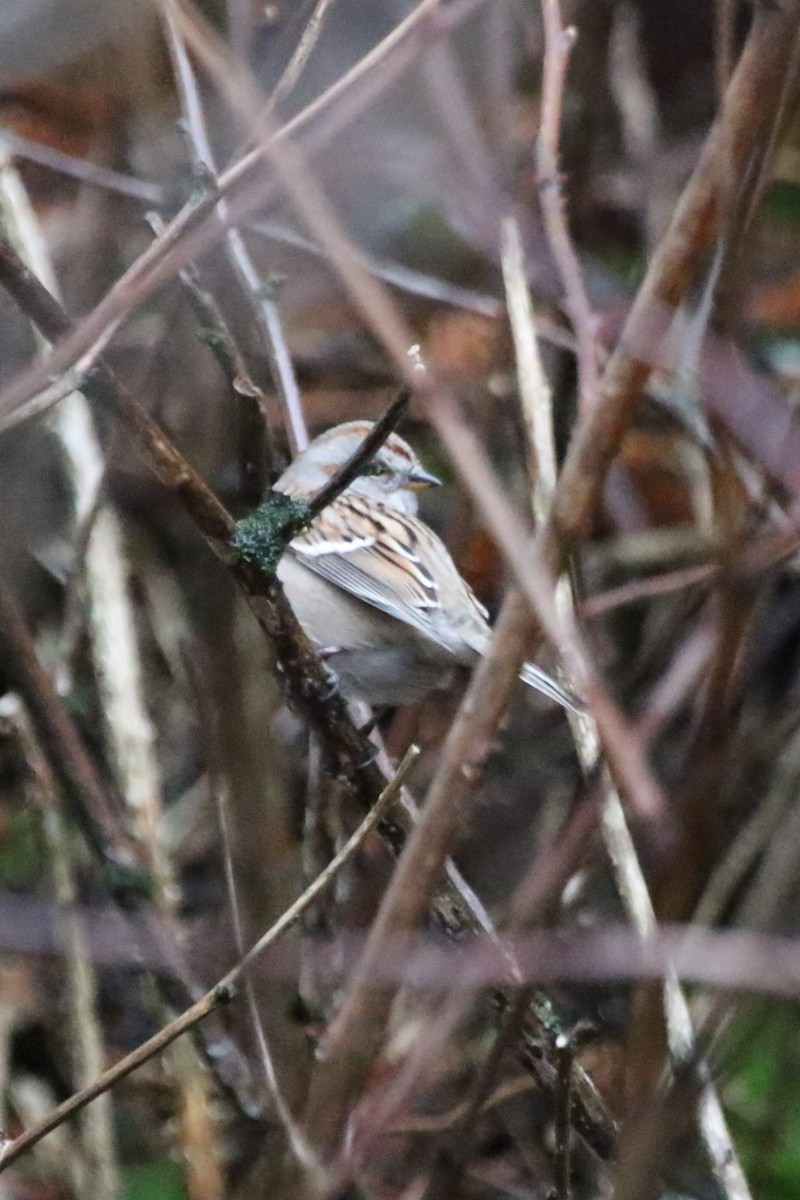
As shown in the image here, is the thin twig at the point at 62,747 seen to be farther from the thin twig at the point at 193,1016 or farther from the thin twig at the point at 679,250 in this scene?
A: the thin twig at the point at 679,250

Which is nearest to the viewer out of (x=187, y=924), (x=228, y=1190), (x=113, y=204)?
(x=228, y=1190)

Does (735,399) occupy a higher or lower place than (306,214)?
lower

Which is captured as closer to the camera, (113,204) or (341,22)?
(113,204)

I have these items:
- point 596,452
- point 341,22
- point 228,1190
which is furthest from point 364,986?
point 341,22

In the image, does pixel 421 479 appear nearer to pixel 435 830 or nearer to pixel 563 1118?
pixel 563 1118

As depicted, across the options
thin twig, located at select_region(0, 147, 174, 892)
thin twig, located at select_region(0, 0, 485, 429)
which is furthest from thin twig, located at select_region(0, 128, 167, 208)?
thin twig, located at select_region(0, 0, 485, 429)

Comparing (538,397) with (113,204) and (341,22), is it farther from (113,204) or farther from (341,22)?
(341,22)

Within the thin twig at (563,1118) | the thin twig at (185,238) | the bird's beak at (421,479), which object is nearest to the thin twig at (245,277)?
the thin twig at (185,238)
